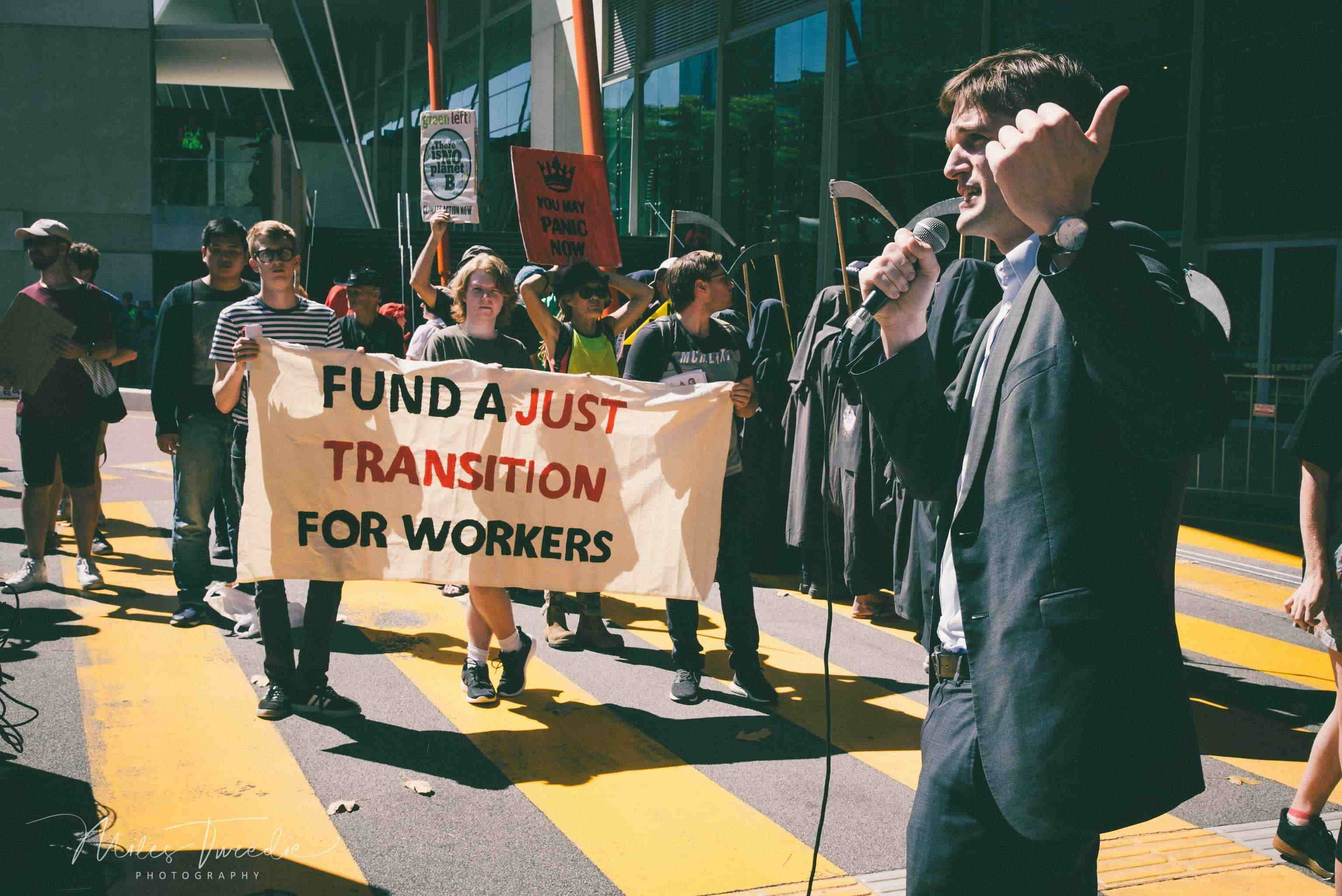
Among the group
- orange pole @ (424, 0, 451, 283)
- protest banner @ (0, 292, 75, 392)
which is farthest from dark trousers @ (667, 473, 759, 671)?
orange pole @ (424, 0, 451, 283)

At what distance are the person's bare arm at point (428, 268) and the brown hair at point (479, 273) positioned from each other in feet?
6.88

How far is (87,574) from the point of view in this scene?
7.83 meters

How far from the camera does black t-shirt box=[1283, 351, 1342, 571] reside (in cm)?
375

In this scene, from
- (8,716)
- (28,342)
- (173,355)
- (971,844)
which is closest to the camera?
(971,844)

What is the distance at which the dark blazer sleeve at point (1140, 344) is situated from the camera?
177cm

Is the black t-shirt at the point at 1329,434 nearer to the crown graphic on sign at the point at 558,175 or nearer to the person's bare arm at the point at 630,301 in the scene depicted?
the person's bare arm at the point at 630,301

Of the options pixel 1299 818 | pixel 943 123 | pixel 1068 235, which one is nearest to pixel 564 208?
pixel 1299 818

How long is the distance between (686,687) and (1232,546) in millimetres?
6823

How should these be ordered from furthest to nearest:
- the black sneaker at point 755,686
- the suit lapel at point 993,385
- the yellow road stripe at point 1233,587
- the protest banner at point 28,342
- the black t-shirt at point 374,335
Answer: the yellow road stripe at point 1233,587, the black t-shirt at point 374,335, the protest banner at point 28,342, the black sneaker at point 755,686, the suit lapel at point 993,385

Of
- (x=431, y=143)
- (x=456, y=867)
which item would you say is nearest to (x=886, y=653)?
(x=456, y=867)

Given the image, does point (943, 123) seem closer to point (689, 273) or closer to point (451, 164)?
point (451, 164)

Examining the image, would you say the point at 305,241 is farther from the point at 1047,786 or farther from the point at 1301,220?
the point at 1047,786

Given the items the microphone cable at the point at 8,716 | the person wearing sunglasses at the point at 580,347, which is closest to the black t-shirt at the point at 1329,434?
the person wearing sunglasses at the point at 580,347

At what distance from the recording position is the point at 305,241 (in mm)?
16656
